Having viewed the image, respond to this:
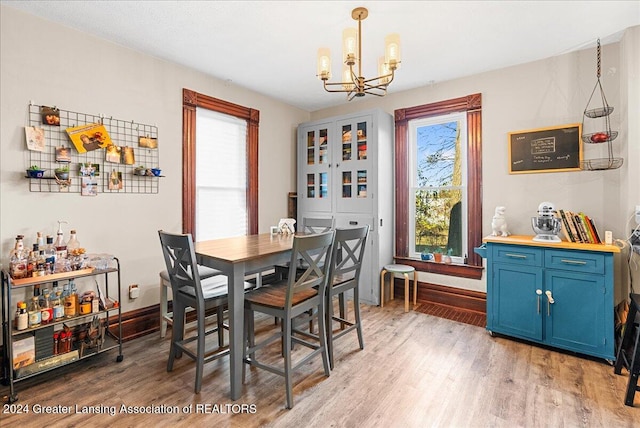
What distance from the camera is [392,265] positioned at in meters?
3.98

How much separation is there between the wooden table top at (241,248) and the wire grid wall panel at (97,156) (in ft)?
3.28

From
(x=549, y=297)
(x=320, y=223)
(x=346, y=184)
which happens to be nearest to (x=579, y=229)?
(x=549, y=297)

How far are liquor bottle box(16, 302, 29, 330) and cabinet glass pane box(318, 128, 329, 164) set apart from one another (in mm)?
3288

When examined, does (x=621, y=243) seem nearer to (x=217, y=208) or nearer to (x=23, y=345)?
(x=217, y=208)

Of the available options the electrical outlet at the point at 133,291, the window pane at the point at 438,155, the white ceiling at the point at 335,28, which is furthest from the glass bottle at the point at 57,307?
the window pane at the point at 438,155

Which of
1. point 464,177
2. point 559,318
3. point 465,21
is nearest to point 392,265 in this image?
point 464,177

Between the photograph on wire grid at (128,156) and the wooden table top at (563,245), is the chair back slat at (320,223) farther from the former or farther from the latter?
the photograph on wire grid at (128,156)

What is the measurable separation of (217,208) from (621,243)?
382cm

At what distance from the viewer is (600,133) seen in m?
2.71

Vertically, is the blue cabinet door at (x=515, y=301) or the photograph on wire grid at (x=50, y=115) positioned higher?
the photograph on wire grid at (x=50, y=115)

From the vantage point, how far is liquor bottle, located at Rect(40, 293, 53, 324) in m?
2.17

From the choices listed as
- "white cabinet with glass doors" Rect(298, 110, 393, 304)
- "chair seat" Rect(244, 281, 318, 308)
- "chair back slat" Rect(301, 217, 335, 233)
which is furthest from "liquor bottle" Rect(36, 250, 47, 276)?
"white cabinet with glass doors" Rect(298, 110, 393, 304)

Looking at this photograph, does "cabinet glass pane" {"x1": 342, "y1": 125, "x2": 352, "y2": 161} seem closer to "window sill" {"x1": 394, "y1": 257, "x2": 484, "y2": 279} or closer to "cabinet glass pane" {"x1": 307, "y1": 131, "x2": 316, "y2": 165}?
"cabinet glass pane" {"x1": 307, "y1": 131, "x2": 316, "y2": 165}

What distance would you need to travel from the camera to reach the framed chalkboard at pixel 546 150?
301 centimetres
